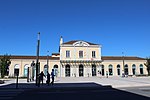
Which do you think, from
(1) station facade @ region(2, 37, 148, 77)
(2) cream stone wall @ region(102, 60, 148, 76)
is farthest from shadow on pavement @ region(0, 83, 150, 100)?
(2) cream stone wall @ region(102, 60, 148, 76)

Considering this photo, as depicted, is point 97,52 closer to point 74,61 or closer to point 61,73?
point 74,61

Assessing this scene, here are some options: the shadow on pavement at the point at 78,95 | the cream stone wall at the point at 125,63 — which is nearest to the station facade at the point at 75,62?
the cream stone wall at the point at 125,63

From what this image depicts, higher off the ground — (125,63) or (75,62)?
(75,62)

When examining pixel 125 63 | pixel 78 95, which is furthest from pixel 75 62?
→ pixel 78 95

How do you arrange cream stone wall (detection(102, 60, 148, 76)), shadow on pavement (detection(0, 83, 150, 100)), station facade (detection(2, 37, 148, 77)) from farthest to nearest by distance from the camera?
1. cream stone wall (detection(102, 60, 148, 76))
2. station facade (detection(2, 37, 148, 77))
3. shadow on pavement (detection(0, 83, 150, 100))

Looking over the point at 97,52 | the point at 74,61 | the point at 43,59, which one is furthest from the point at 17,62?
→ the point at 97,52

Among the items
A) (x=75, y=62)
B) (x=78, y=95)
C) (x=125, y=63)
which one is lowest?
(x=78, y=95)

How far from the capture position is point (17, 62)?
55.4 metres

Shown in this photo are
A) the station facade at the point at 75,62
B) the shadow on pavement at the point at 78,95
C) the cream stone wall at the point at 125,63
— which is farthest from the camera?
the cream stone wall at the point at 125,63

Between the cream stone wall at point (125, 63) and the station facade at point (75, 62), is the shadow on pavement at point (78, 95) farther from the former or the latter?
the cream stone wall at point (125, 63)

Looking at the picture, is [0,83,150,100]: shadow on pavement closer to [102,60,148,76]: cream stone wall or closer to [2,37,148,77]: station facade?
[2,37,148,77]: station facade

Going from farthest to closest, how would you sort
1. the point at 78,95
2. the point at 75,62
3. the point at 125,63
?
the point at 125,63, the point at 75,62, the point at 78,95

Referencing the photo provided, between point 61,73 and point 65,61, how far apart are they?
3.53 meters

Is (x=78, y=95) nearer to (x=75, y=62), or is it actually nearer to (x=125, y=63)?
(x=75, y=62)
